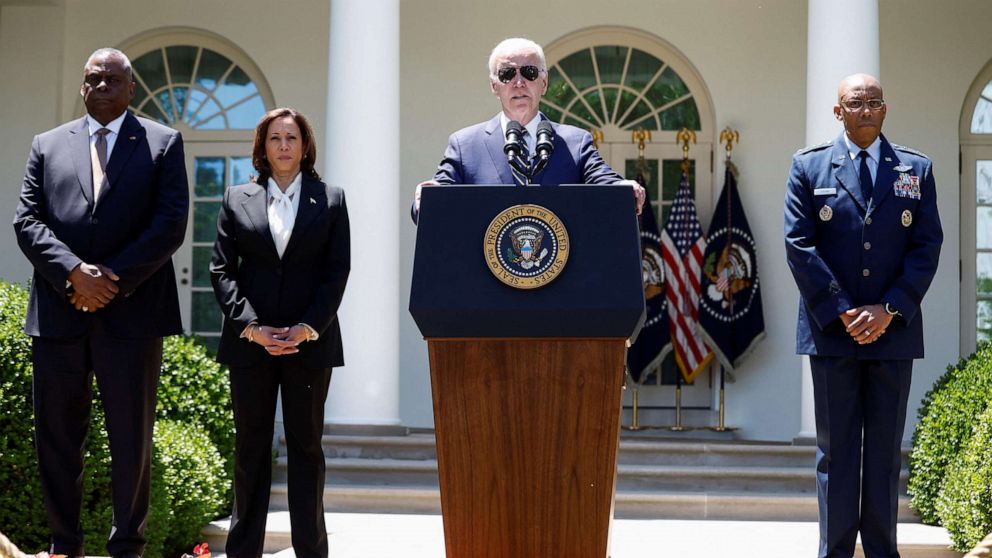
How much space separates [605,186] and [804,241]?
60.1 inches

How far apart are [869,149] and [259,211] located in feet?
7.78

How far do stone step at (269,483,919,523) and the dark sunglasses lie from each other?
4.33m

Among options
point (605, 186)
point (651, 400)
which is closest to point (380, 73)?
point (651, 400)

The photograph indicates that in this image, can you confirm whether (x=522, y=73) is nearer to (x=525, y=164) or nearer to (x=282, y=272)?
(x=525, y=164)

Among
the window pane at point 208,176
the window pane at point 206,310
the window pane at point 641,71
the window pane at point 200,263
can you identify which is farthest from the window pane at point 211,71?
the window pane at point 641,71

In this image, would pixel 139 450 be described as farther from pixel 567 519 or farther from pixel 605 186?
pixel 605 186

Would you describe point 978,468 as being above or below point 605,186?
below

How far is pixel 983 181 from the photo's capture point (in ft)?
34.9

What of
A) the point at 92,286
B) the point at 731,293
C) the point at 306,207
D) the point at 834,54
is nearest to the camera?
the point at 92,286

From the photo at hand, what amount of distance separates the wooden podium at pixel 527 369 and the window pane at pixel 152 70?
8.19 metres

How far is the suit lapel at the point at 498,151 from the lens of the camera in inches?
160

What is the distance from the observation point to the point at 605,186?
3.53 meters

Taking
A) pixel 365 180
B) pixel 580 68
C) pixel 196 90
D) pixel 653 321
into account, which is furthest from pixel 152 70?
pixel 653 321

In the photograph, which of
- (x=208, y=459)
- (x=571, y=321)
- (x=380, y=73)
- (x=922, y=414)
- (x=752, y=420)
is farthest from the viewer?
(x=752, y=420)
